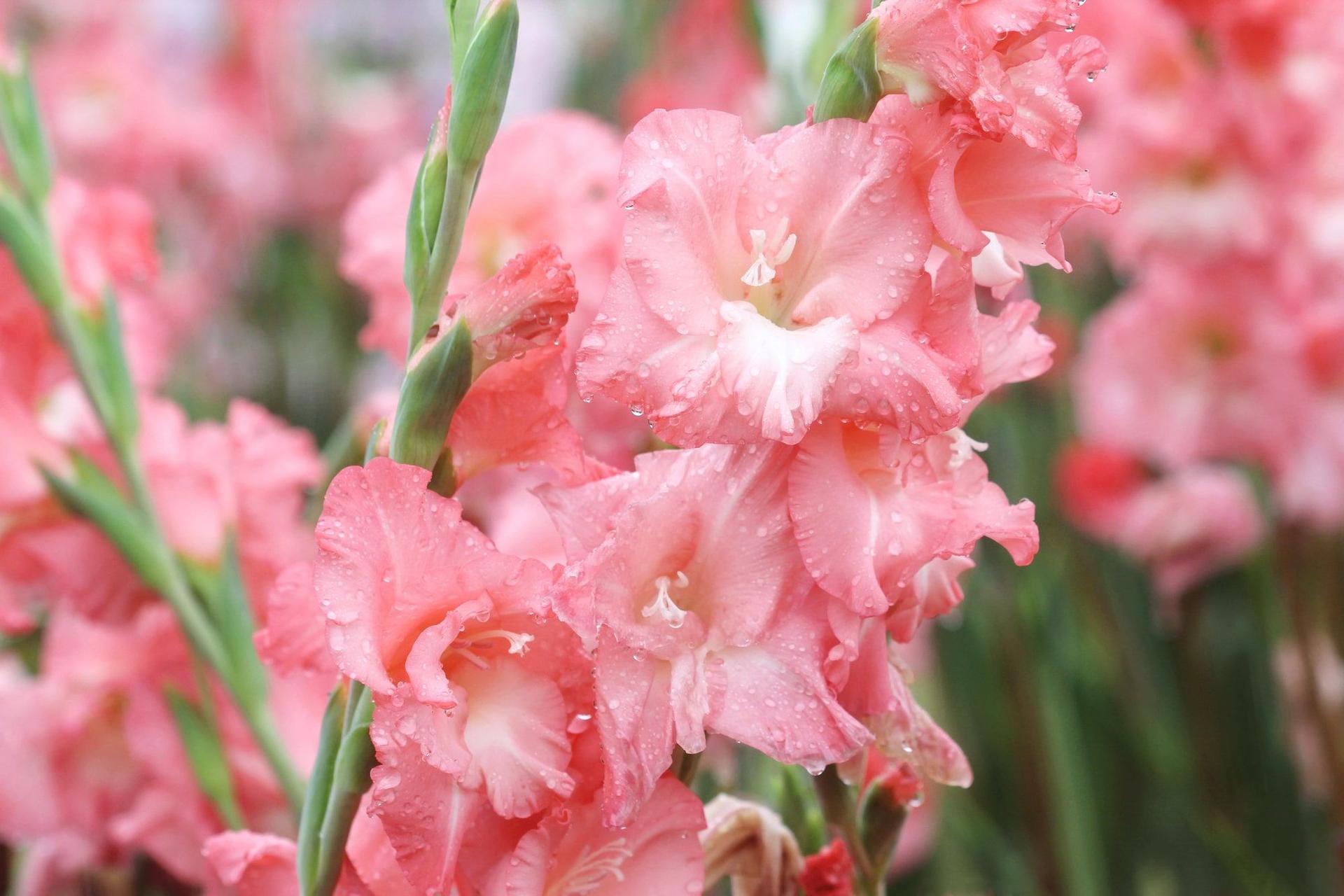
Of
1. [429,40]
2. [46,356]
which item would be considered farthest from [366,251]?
[429,40]

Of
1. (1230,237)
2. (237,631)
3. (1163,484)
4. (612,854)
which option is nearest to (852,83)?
(612,854)

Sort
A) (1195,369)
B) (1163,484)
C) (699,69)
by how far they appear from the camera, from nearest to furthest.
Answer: (1195,369) < (1163,484) < (699,69)

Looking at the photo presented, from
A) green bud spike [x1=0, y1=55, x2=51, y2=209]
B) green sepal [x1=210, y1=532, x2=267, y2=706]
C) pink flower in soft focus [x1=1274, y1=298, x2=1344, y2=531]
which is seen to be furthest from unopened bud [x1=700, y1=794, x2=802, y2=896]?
pink flower in soft focus [x1=1274, y1=298, x2=1344, y2=531]

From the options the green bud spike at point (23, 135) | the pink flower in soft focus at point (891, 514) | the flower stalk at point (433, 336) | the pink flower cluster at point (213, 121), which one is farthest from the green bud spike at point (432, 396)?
the pink flower cluster at point (213, 121)

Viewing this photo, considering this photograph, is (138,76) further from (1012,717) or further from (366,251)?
(1012,717)

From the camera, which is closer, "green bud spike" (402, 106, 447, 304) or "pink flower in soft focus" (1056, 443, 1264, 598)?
"green bud spike" (402, 106, 447, 304)

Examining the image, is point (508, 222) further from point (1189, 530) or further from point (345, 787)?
point (1189, 530)

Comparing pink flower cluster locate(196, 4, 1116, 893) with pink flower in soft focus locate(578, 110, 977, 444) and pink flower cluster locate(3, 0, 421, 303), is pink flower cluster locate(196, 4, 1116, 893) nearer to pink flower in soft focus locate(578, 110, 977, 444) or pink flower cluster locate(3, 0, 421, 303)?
pink flower in soft focus locate(578, 110, 977, 444)
